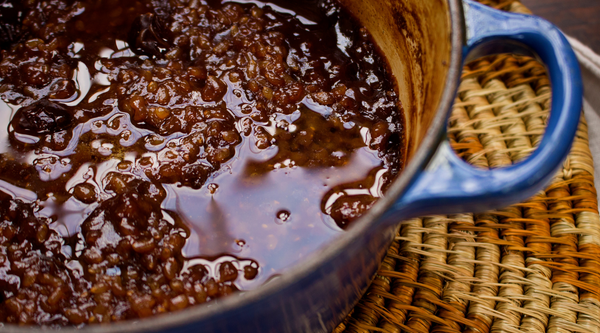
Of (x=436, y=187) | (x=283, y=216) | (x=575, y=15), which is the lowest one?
(x=283, y=216)

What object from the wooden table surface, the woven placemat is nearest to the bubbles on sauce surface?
the woven placemat

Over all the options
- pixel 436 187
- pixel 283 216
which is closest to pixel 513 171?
pixel 436 187

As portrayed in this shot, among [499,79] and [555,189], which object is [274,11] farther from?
[555,189]

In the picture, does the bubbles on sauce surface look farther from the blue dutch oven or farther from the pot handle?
the pot handle

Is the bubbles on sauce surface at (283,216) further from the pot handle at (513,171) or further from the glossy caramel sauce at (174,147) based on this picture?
the pot handle at (513,171)

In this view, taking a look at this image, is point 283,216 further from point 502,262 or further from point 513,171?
point 502,262

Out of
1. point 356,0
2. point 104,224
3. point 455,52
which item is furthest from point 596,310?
point 104,224
